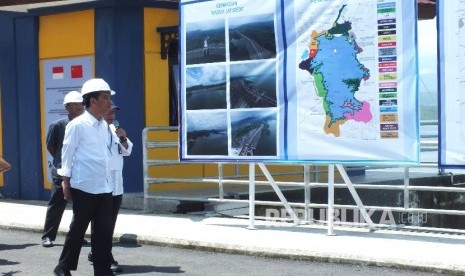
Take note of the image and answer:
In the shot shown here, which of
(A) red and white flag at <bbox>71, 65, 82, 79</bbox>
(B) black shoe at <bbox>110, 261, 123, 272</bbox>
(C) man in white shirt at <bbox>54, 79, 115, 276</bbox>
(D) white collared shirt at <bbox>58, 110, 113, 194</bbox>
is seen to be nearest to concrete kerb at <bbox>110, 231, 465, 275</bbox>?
(B) black shoe at <bbox>110, 261, 123, 272</bbox>

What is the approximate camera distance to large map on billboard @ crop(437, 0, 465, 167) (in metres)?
9.29

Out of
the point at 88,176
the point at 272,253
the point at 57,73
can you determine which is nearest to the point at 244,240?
the point at 272,253

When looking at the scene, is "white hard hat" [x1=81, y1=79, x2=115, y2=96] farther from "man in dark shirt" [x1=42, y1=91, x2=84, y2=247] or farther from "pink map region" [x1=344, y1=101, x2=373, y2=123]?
"pink map region" [x1=344, y1=101, x2=373, y2=123]

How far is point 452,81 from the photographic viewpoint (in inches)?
367

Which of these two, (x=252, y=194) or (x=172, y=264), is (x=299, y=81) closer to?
(x=252, y=194)

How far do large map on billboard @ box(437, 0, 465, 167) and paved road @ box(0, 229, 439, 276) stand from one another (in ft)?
5.19

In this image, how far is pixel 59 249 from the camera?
10.5m

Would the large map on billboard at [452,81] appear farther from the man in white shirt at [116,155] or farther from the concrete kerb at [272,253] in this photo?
the man in white shirt at [116,155]

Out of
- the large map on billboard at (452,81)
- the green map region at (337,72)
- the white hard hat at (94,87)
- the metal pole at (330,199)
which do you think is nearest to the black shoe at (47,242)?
the white hard hat at (94,87)

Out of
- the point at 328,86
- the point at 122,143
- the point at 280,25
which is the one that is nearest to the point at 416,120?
the point at 328,86

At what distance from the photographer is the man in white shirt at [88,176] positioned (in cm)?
791

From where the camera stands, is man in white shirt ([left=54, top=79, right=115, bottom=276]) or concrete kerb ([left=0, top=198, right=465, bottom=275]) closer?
man in white shirt ([left=54, top=79, right=115, bottom=276])

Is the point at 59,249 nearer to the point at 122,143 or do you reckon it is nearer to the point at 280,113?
the point at 122,143

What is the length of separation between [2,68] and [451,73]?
9676 mm
